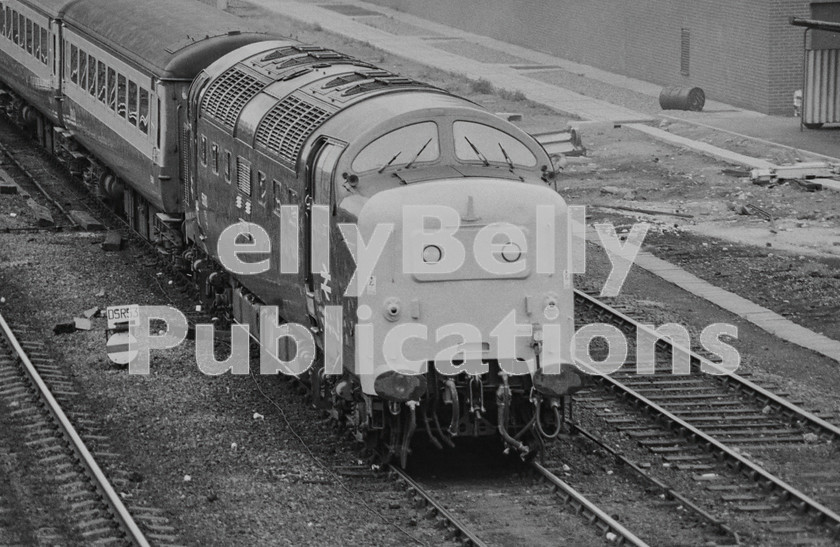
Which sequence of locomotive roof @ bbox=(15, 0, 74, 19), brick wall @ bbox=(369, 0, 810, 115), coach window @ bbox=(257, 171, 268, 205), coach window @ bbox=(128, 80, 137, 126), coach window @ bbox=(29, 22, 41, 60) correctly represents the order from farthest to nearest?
brick wall @ bbox=(369, 0, 810, 115) → coach window @ bbox=(29, 22, 41, 60) → locomotive roof @ bbox=(15, 0, 74, 19) → coach window @ bbox=(128, 80, 137, 126) → coach window @ bbox=(257, 171, 268, 205)

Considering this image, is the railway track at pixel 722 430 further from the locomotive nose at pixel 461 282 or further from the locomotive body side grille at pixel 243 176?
the locomotive body side grille at pixel 243 176

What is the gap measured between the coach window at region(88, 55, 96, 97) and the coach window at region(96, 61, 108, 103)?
0.26 metres

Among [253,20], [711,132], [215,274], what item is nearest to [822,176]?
[711,132]

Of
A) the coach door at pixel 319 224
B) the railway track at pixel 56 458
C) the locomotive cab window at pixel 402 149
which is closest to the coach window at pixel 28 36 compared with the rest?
the railway track at pixel 56 458

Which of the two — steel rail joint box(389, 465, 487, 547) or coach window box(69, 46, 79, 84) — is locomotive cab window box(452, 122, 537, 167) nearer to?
steel rail joint box(389, 465, 487, 547)

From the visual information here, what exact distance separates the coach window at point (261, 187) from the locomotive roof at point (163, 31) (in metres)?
4.88

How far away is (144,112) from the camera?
71.0 ft

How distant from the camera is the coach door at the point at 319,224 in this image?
13891 millimetres

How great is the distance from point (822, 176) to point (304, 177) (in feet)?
56.2

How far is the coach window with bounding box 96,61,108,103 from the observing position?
79.3ft

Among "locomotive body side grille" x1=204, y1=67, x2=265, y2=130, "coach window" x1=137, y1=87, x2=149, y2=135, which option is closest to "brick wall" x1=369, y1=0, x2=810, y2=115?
"coach window" x1=137, y1=87, x2=149, y2=135

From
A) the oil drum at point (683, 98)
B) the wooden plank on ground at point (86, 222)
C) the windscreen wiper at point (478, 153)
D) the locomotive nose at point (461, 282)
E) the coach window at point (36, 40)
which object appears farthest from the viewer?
the oil drum at point (683, 98)

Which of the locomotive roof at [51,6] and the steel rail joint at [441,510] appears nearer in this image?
the steel rail joint at [441,510]

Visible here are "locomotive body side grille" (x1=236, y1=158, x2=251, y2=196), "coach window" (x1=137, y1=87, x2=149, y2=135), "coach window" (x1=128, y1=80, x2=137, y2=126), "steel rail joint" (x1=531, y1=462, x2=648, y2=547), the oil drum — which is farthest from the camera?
the oil drum
